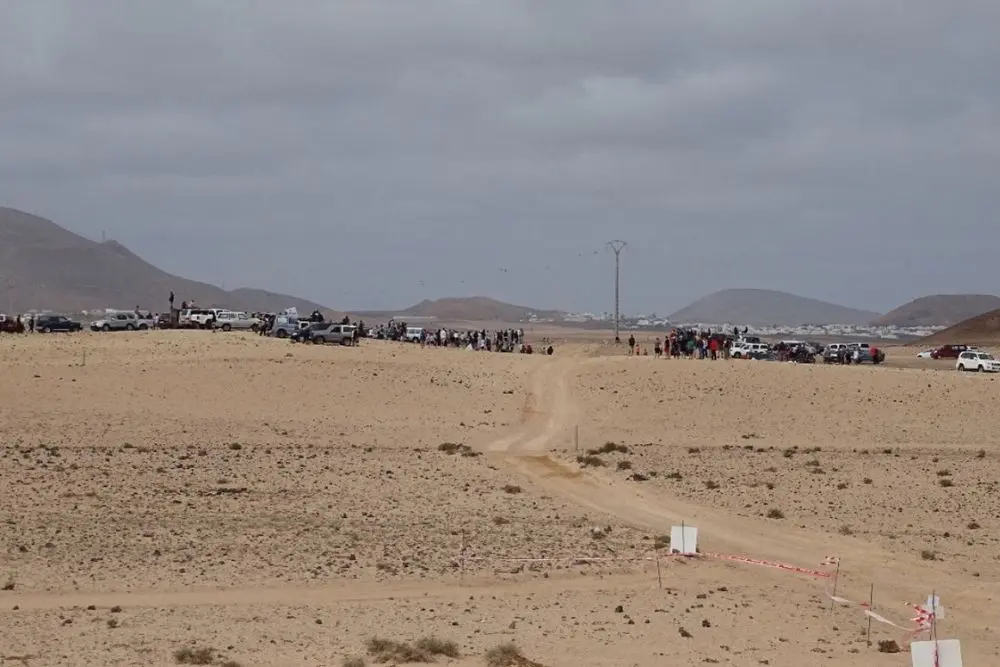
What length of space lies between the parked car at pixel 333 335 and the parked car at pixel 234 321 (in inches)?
345

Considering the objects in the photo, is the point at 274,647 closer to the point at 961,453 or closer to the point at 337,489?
the point at 337,489

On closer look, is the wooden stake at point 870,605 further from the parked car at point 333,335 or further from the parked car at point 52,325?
the parked car at point 52,325

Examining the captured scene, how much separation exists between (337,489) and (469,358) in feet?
104

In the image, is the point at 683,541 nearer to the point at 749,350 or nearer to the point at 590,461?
the point at 590,461

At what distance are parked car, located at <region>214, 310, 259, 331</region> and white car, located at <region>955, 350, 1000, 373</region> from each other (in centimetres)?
4217

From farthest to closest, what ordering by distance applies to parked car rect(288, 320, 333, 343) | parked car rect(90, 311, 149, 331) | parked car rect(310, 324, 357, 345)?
parked car rect(90, 311, 149, 331) → parked car rect(288, 320, 333, 343) → parked car rect(310, 324, 357, 345)

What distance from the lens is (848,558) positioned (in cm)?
2519

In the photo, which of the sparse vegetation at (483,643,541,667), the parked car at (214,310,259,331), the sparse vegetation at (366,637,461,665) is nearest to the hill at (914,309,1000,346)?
the parked car at (214,310,259,331)

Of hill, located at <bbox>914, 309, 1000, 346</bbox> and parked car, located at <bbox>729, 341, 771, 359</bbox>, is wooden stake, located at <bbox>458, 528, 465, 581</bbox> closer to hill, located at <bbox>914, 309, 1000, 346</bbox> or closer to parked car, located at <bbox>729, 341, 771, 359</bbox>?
parked car, located at <bbox>729, 341, 771, 359</bbox>

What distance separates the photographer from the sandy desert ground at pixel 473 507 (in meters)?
18.3

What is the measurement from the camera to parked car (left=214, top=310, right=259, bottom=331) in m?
75.7

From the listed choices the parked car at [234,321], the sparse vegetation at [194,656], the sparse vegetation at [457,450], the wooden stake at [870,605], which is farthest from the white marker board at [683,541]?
the parked car at [234,321]

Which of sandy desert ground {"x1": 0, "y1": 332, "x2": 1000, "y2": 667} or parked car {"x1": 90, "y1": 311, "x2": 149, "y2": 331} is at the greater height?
parked car {"x1": 90, "y1": 311, "x2": 149, "y2": 331}

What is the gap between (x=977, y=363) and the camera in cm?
7269
